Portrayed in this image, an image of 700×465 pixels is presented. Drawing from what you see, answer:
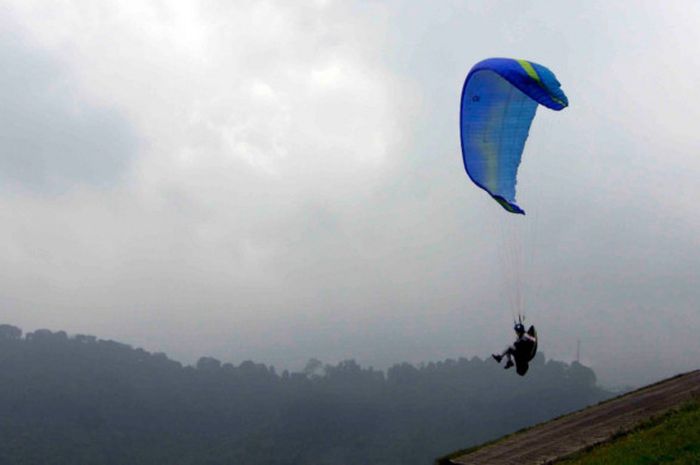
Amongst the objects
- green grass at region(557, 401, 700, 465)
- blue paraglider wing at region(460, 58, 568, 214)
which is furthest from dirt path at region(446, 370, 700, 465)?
blue paraglider wing at region(460, 58, 568, 214)

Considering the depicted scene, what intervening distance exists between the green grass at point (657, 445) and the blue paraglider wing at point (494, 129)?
26.3 feet

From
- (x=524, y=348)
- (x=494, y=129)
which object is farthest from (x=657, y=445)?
(x=494, y=129)

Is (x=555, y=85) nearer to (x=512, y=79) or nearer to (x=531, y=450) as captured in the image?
(x=512, y=79)

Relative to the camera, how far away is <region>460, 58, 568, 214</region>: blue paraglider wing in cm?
2125

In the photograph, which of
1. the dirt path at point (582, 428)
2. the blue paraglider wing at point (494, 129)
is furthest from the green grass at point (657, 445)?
the blue paraglider wing at point (494, 129)

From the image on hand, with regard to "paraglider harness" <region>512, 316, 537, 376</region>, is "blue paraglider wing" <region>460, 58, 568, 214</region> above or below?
above

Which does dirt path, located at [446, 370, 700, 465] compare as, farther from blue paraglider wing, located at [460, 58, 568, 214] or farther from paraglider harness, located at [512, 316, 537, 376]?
blue paraglider wing, located at [460, 58, 568, 214]

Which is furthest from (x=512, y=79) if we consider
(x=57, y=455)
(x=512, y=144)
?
(x=57, y=455)

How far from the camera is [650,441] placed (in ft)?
57.3

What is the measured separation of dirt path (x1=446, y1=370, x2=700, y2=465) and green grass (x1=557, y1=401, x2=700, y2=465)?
0.88 m

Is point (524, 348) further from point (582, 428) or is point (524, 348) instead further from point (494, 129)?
point (494, 129)

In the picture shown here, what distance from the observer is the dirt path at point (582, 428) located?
813 inches

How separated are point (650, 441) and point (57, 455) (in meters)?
219

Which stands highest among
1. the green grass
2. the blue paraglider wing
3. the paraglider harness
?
the blue paraglider wing
